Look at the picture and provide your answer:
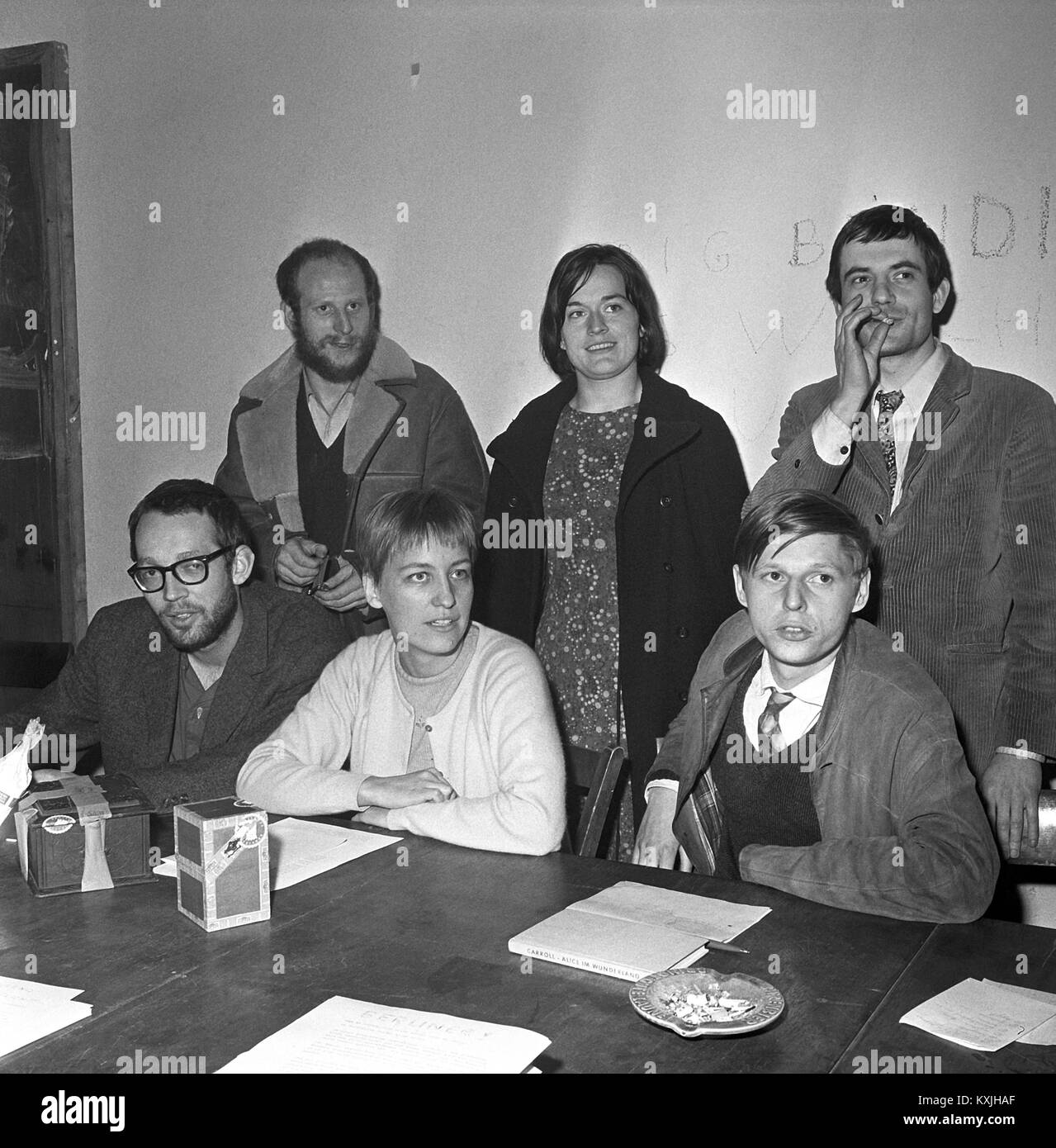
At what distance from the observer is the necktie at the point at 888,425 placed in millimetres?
2754

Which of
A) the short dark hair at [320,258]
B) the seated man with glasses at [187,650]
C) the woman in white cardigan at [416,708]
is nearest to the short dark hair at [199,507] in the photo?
the seated man with glasses at [187,650]

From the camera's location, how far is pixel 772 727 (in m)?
2.16

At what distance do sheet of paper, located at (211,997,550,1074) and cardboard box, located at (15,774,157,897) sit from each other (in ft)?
1.97

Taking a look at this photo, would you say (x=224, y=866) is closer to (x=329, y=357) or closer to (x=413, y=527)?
(x=413, y=527)

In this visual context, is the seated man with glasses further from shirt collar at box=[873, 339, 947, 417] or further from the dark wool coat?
shirt collar at box=[873, 339, 947, 417]

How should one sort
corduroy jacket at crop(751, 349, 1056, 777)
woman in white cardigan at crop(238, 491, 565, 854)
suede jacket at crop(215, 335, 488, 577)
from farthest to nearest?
suede jacket at crop(215, 335, 488, 577), corduroy jacket at crop(751, 349, 1056, 777), woman in white cardigan at crop(238, 491, 565, 854)

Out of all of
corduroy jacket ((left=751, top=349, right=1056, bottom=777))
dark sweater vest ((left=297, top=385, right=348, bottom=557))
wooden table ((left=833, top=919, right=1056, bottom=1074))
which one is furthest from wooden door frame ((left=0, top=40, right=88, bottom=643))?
wooden table ((left=833, top=919, right=1056, bottom=1074))

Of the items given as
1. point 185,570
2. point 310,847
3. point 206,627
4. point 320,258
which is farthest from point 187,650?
point 320,258

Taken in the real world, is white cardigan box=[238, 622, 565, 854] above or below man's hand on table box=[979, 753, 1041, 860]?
above

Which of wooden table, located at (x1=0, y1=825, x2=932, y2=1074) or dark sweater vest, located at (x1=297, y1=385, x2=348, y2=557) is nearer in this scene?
wooden table, located at (x1=0, y1=825, x2=932, y2=1074)

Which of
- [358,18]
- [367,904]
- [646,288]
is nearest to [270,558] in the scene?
[646,288]

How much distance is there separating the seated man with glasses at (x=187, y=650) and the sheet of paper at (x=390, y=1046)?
4.45ft

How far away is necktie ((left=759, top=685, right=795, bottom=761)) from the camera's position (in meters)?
2.15

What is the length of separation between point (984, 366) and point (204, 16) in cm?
256
